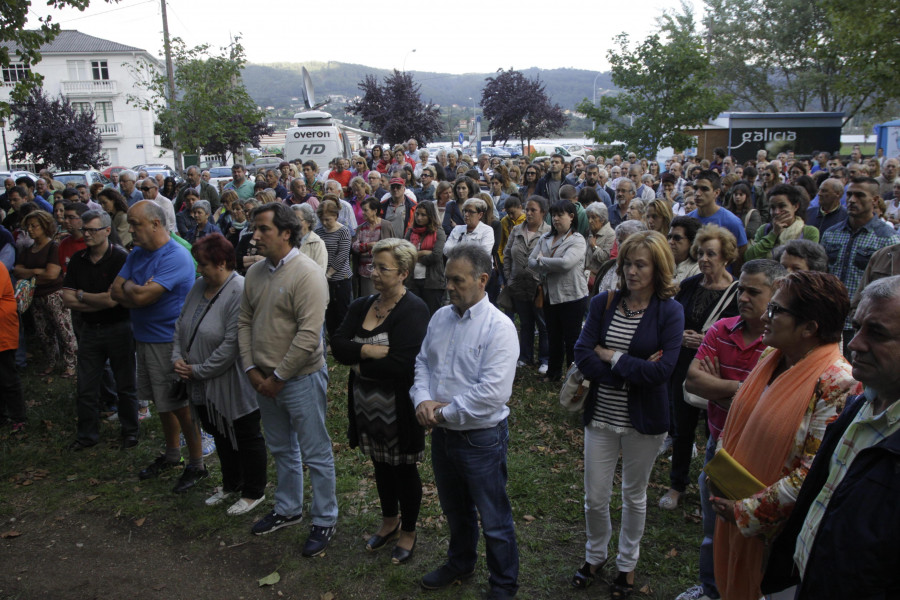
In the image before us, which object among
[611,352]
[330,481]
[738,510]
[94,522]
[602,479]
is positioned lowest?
[94,522]

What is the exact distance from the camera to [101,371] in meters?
6.01

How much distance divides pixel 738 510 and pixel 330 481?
2.80m

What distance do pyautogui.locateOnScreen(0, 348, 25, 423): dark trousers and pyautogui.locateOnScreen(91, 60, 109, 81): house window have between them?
2655 inches

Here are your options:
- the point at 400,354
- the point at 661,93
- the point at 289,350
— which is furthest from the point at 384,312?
the point at 661,93

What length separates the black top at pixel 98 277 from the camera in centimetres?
577

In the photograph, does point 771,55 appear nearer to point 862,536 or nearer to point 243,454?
point 243,454

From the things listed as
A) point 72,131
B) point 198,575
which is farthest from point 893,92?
point 72,131

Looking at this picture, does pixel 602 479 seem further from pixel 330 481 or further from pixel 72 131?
pixel 72 131

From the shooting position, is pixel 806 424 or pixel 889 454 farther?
pixel 806 424

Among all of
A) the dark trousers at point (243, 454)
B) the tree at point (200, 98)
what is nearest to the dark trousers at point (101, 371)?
the dark trousers at point (243, 454)

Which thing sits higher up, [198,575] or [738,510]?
[738,510]

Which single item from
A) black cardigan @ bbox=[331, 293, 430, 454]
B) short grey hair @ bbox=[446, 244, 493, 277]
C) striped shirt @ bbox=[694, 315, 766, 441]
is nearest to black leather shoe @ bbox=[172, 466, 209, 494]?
black cardigan @ bbox=[331, 293, 430, 454]

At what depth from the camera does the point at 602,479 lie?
12.2 feet

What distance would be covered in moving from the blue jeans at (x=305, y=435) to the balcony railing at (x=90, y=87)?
68773 millimetres
